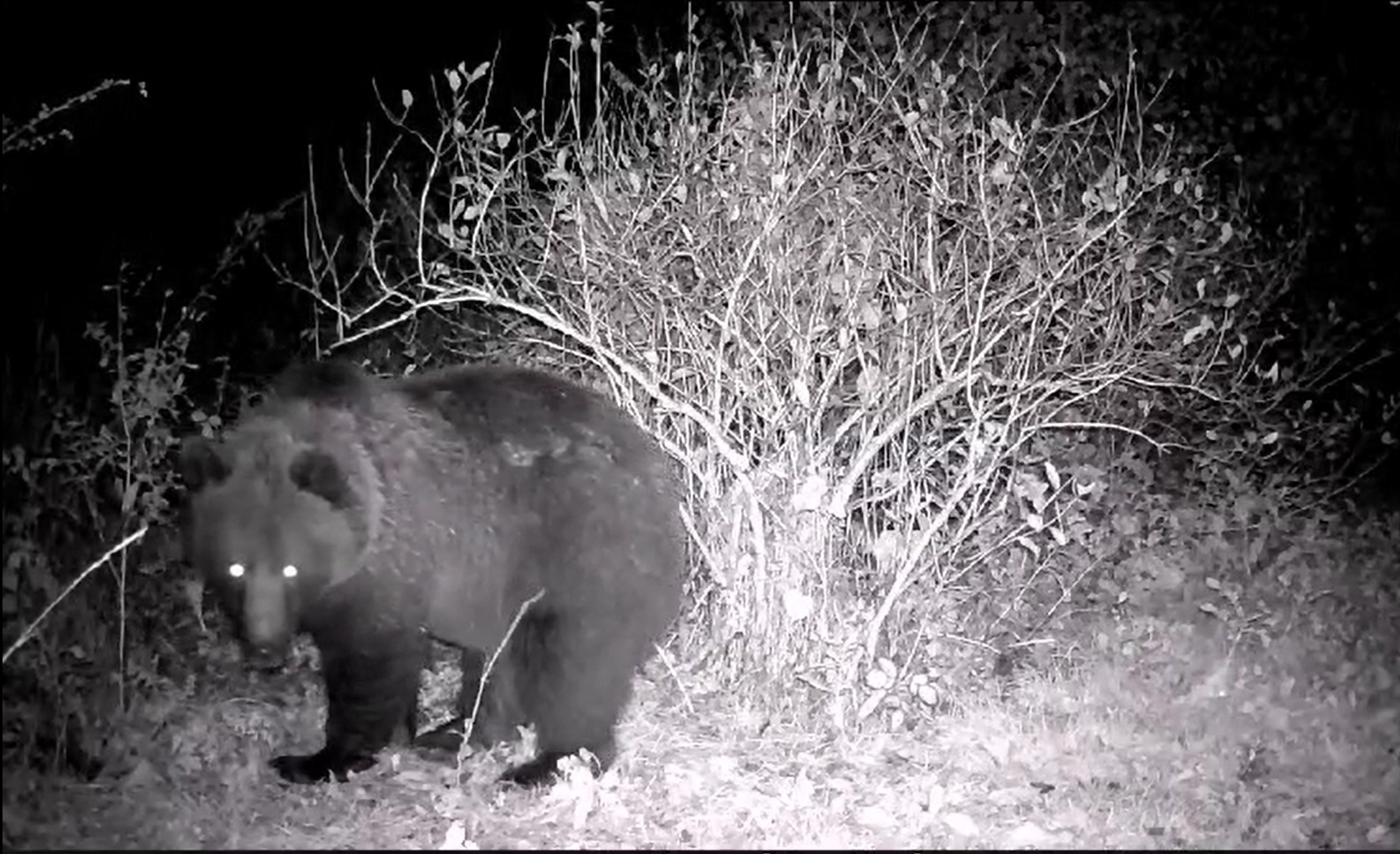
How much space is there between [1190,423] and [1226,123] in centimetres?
234

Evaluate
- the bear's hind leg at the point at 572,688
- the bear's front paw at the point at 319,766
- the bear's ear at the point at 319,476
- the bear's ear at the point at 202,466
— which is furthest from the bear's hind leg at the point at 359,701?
the bear's ear at the point at 202,466

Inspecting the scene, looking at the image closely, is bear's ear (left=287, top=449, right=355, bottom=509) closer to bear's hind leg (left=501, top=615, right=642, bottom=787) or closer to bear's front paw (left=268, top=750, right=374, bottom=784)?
bear's hind leg (left=501, top=615, right=642, bottom=787)

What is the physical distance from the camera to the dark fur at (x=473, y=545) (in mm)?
5242

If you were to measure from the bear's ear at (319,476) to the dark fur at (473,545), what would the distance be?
30 mm

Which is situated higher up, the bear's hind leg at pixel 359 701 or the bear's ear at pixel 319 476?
the bear's ear at pixel 319 476

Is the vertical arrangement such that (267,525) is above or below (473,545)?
above

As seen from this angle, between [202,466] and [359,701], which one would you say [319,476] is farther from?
[359,701]

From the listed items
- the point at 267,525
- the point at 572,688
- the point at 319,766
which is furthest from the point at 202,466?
the point at 572,688

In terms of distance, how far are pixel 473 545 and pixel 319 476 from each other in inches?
28.3

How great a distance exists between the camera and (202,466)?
5.05m

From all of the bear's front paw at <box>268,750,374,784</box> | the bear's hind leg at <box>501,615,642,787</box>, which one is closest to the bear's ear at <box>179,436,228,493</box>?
the bear's front paw at <box>268,750,374,784</box>

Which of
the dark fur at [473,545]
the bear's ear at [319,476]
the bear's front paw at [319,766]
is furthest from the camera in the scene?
the bear's front paw at [319,766]

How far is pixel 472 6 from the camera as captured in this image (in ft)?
42.3

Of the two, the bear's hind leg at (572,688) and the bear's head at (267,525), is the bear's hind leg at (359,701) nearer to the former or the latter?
the bear's head at (267,525)
